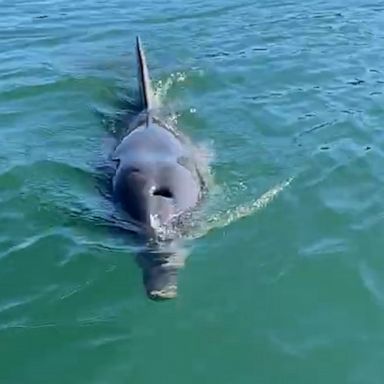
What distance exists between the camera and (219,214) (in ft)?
31.9

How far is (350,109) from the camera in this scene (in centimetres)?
1279

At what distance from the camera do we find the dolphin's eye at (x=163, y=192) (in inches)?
367

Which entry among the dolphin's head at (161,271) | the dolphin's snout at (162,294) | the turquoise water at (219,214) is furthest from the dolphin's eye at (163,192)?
the dolphin's snout at (162,294)

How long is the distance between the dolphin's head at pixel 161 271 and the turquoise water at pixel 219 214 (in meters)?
0.19

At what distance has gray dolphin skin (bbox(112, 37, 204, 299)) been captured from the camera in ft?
27.8

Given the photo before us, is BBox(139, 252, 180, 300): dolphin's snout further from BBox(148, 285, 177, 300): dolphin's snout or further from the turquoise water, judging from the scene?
the turquoise water

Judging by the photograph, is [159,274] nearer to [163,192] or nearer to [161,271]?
[161,271]

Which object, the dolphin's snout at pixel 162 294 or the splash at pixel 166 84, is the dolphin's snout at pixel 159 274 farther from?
the splash at pixel 166 84

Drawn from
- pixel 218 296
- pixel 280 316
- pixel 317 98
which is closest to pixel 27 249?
pixel 218 296

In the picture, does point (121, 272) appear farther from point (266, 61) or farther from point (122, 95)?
point (266, 61)

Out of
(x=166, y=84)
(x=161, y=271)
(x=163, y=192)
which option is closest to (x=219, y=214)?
(x=163, y=192)

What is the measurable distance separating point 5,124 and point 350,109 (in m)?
5.00

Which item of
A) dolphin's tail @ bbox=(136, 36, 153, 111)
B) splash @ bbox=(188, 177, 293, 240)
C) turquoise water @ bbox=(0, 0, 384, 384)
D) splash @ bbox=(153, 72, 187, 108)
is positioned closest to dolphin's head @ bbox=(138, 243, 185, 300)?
turquoise water @ bbox=(0, 0, 384, 384)

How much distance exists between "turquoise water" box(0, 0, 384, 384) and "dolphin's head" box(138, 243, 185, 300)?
0.64ft
